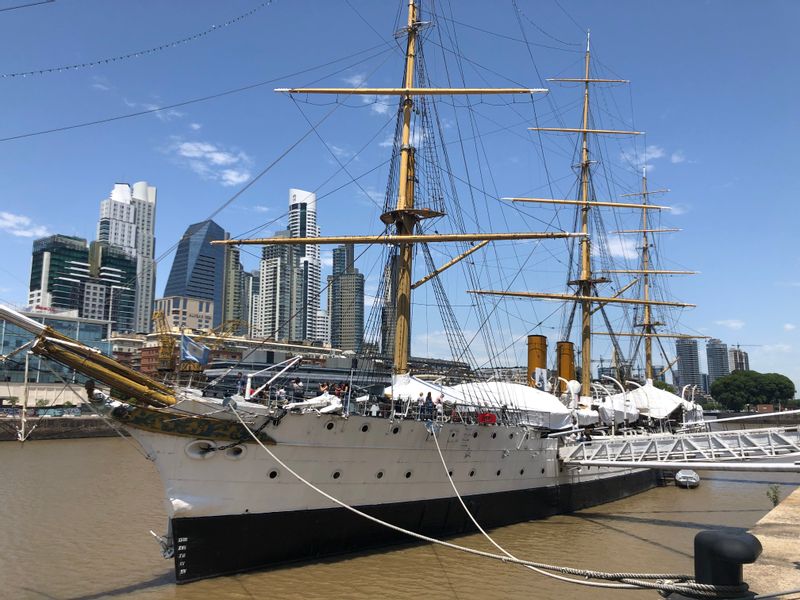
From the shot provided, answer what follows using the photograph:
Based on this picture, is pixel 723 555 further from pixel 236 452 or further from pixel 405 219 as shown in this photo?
pixel 405 219

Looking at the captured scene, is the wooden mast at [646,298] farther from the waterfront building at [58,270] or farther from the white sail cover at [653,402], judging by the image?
the waterfront building at [58,270]

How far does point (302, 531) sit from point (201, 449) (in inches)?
119

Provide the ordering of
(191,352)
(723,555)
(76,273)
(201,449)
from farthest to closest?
(76,273) < (191,352) < (201,449) < (723,555)

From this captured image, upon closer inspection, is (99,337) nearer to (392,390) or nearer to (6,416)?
(6,416)

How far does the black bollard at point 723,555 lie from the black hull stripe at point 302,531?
9.94 meters

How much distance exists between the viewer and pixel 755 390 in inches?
3888

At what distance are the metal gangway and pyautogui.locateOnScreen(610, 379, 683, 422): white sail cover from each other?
1032 centimetres

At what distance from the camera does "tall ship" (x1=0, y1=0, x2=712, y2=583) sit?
12289 mm

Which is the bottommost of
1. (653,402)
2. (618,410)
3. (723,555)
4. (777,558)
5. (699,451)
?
(777,558)

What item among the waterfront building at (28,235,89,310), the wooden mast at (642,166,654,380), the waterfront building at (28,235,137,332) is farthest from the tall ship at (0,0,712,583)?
the waterfront building at (28,235,89,310)

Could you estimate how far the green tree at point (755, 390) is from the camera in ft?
323

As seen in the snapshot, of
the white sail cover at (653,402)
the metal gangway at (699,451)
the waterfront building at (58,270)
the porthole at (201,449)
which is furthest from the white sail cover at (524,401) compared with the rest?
the waterfront building at (58,270)

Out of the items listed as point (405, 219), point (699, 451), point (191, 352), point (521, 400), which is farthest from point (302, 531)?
point (699, 451)

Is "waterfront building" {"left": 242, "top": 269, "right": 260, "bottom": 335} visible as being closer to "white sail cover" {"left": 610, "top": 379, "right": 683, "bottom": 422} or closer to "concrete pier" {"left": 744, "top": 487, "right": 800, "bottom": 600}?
"white sail cover" {"left": 610, "top": 379, "right": 683, "bottom": 422}
